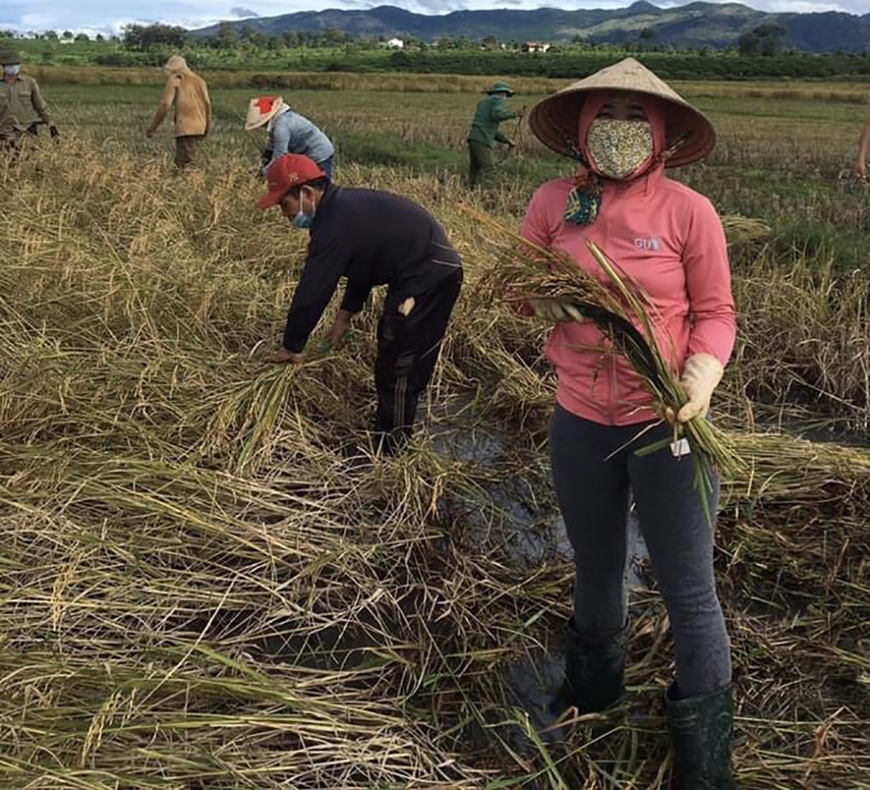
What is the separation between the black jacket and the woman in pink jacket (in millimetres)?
1280

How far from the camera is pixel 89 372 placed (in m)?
3.70

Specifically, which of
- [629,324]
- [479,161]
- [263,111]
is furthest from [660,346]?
[479,161]

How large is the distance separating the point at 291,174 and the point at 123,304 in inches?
65.1

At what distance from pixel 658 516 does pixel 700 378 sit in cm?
31

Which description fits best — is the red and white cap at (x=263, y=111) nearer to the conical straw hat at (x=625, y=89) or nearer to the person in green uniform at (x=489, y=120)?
the person in green uniform at (x=489, y=120)

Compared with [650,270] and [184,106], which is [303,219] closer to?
[650,270]

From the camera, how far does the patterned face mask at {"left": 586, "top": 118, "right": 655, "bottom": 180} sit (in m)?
1.80

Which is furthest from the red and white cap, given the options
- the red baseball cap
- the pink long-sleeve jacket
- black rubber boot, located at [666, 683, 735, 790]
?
black rubber boot, located at [666, 683, 735, 790]

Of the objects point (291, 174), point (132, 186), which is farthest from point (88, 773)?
point (132, 186)

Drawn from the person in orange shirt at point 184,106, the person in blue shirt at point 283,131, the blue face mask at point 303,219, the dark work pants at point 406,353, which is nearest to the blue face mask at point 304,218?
the blue face mask at point 303,219

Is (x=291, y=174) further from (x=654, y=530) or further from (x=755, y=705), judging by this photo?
(x=755, y=705)

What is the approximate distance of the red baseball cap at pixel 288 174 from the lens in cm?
306

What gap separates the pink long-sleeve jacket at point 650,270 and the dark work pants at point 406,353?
1.53 meters

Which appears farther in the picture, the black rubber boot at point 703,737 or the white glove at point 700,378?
the black rubber boot at point 703,737
